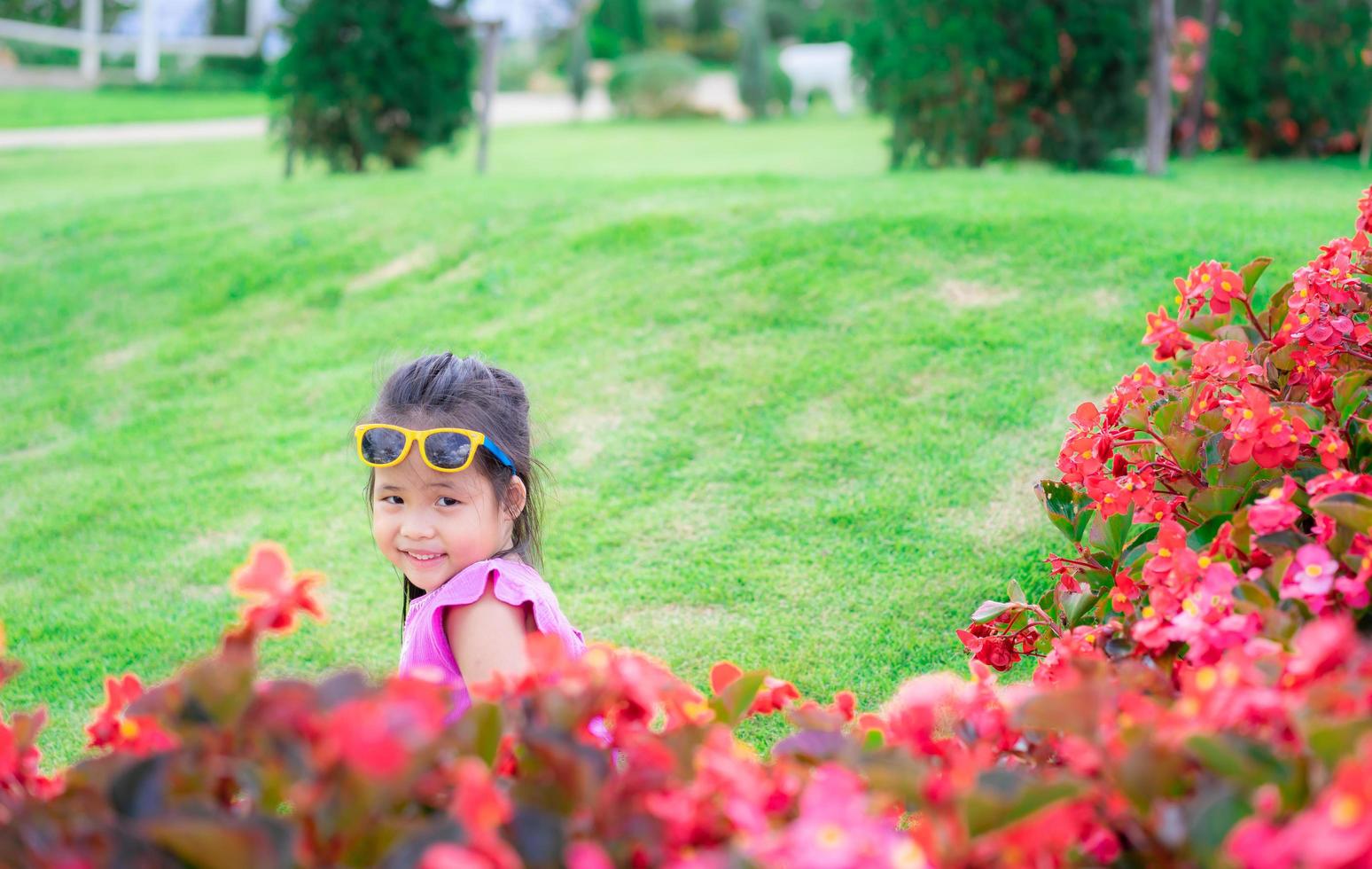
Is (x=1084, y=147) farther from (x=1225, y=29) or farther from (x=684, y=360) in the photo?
(x=684, y=360)

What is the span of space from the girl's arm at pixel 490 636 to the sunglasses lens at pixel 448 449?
262 mm

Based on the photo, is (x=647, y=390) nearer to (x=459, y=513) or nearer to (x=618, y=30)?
(x=459, y=513)

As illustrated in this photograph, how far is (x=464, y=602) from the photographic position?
2283 mm

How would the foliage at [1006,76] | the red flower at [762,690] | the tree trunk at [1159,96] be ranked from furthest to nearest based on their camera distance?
the foliage at [1006,76]
the tree trunk at [1159,96]
the red flower at [762,690]

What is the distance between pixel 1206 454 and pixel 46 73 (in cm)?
2506

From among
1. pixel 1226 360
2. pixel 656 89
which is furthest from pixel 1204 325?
pixel 656 89

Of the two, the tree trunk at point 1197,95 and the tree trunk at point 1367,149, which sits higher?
the tree trunk at point 1197,95

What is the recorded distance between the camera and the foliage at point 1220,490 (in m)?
1.44

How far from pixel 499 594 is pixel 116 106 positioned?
20.4 metres

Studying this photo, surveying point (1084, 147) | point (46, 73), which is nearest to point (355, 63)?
point (1084, 147)

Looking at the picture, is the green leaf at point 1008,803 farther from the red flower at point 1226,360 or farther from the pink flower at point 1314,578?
the red flower at point 1226,360

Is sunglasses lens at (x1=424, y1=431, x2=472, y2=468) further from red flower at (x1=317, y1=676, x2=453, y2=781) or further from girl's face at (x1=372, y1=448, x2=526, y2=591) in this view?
red flower at (x1=317, y1=676, x2=453, y2=781)

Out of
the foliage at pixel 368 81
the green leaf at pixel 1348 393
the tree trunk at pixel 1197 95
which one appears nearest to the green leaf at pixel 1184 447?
the green leaf at pixel 1348 393

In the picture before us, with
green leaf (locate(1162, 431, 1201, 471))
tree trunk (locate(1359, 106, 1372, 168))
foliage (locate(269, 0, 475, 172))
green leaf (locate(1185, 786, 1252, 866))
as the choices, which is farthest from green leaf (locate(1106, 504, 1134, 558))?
foliage (locate(269, 0, 475, 172))
